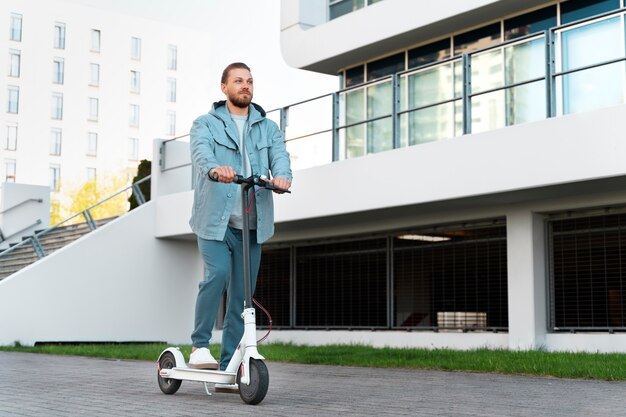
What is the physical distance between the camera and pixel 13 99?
58.6 metres

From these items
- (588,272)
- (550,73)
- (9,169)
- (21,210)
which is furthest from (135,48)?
(550,73)

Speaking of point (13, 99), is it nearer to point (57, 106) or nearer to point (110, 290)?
point (57, 106)

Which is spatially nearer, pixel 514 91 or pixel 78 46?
pixel 514 91

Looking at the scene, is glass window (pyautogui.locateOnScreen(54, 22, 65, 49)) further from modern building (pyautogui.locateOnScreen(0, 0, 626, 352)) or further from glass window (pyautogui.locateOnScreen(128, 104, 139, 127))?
modern building (pyautogui.locateOnScreen(0, 0, 626, 352))

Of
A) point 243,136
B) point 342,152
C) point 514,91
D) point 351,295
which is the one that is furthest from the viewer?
point 351,295

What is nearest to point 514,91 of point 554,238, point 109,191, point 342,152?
point 554,238

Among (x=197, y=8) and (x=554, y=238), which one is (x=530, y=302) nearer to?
(x=554, y=238)

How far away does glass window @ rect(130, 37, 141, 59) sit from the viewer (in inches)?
2557

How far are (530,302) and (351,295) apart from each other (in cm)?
422

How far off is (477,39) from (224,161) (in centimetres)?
1138

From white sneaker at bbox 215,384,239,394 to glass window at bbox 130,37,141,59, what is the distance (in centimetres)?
6137

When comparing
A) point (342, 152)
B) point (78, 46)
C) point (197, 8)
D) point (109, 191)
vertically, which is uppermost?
point (197, 8)

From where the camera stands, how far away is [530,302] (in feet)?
44.8

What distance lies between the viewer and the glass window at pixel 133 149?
211 ft
